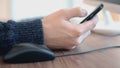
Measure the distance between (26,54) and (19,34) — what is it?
0.10 meters

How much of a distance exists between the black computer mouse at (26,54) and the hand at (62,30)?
0.12 metres

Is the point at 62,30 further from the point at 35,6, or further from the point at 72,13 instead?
the point at 35,6

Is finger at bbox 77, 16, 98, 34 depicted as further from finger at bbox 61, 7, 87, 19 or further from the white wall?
the white wall

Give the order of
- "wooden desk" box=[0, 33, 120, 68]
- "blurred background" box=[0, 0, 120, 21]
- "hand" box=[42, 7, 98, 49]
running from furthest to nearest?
"blurred background" box=[0, 0, 120, 21], "hand" box=[42, 7, 98, 49], "wooden desk" box=[0, 33, 120, 68]

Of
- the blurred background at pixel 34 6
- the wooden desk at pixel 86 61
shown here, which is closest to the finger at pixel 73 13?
the wooden desk at pixel 86 61

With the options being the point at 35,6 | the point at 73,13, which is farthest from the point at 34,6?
the point at 73,13

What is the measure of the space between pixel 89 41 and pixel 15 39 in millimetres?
345

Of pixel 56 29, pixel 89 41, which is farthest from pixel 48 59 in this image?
pixel 89 41

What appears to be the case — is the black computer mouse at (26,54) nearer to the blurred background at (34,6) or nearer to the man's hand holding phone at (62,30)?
the man's hand holding phone at (62,30)

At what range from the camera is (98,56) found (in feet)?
2.17

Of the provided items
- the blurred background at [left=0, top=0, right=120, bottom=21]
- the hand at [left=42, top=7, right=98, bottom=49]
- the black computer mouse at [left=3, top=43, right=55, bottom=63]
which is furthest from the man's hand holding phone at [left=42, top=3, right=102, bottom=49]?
the blurred background at [left=0, top=0, right=120, bottom=21]

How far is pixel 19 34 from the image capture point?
2.18ft

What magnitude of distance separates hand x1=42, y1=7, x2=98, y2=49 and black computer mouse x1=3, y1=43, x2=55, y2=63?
116 mm

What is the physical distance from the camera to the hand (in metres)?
0.71
